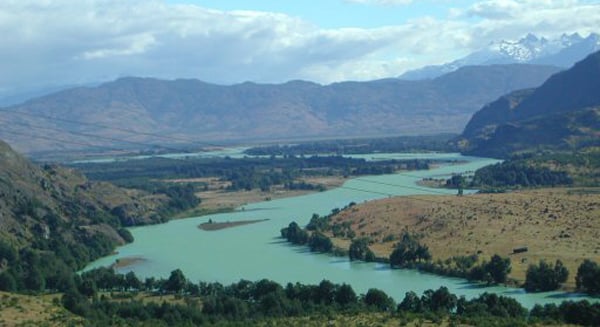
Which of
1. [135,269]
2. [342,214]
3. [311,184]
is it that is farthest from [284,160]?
[135,269]

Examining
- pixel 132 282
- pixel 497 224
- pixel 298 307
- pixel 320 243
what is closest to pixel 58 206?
pixel 320 243

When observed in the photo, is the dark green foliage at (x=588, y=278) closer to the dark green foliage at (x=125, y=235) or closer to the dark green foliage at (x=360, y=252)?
the dark green foliage at (x=360, y=252)

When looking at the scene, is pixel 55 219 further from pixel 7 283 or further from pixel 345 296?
pixel 345 296

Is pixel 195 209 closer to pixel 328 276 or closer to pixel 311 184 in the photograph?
pixel 311 184

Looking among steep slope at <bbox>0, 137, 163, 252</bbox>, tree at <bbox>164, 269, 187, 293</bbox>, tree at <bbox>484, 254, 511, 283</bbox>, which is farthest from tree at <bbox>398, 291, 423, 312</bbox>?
steep slope at <bbox>0, 137, 163, 252</bbox>

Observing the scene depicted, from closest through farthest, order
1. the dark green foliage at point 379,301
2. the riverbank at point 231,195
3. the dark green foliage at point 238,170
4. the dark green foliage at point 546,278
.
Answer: the dark green foliage at point 379,301
the dark green foliage at point 546,278
the riverbank at point 231,195
the dark green foliage at point 238,170

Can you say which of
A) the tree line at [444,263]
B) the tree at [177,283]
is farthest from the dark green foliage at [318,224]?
the tree at [177,283]

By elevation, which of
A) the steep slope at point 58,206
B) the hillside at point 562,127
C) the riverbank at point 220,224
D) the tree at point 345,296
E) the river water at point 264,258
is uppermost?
the hillside at point 562,127
